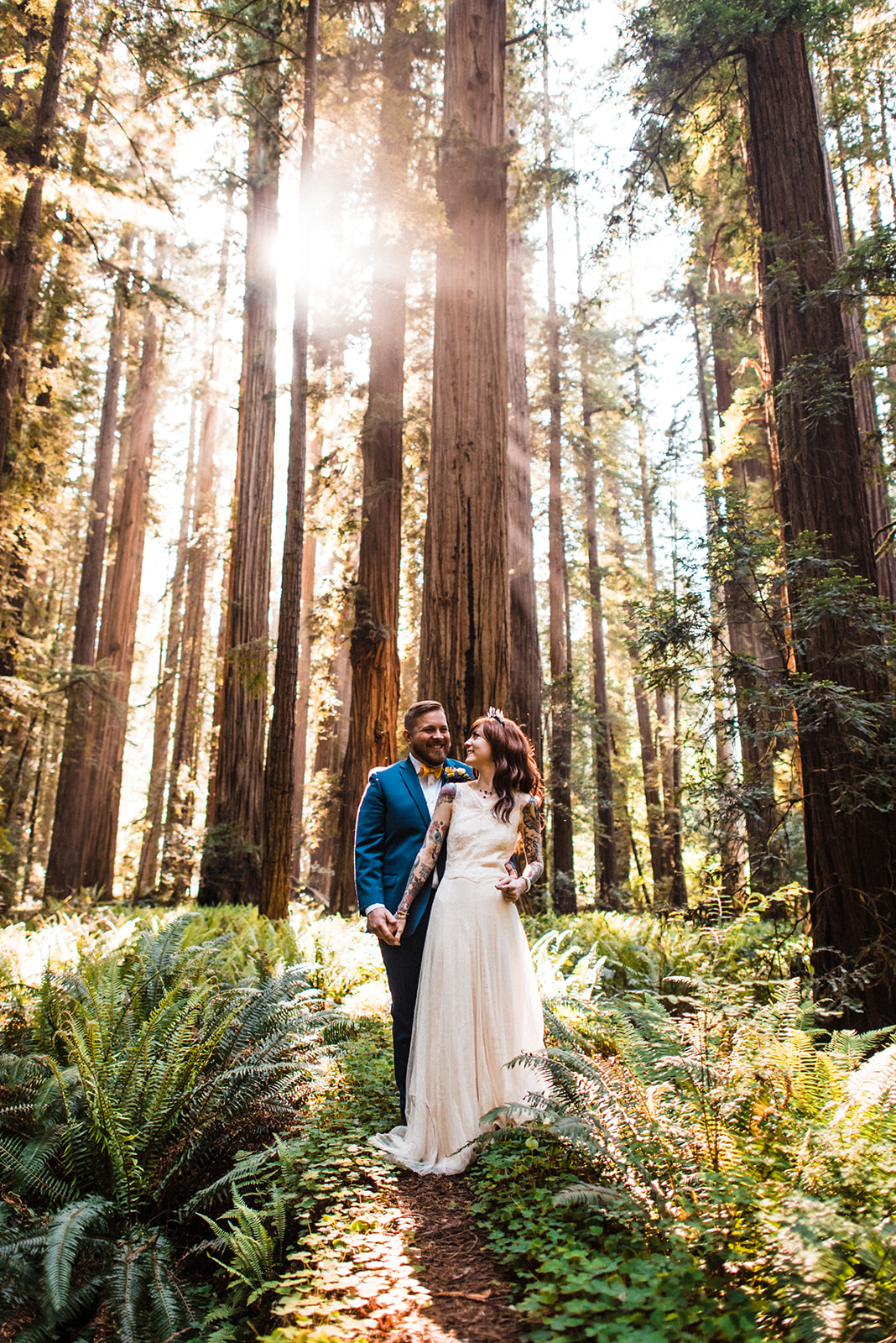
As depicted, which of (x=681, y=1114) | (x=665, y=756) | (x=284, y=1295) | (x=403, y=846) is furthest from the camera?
(x=665, y=756)

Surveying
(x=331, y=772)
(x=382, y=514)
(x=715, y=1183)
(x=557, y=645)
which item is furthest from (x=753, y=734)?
(x=557, y=645)

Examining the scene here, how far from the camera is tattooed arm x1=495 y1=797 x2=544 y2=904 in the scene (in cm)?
378

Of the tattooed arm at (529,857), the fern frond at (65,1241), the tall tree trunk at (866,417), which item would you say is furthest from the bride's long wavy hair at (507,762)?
the tall tree trunk at (866,417)

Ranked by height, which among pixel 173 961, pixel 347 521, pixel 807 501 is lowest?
pixel 173 961

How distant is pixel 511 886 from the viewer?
148 inches

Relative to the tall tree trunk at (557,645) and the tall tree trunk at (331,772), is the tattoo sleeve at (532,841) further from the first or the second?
→ the tall tree trunk at (557,645)

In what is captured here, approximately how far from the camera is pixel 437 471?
19.9 feet

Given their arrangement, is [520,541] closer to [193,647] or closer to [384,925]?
[193,647]

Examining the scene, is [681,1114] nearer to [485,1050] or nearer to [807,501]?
[485,1050]

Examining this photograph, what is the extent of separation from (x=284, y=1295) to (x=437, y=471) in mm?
5123

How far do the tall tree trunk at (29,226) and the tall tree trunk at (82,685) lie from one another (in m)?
2.15

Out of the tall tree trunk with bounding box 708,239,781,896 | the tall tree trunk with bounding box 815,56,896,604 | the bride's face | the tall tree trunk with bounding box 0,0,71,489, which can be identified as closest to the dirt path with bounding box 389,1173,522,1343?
the bride's face

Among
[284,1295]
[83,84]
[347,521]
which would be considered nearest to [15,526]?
[347,521]

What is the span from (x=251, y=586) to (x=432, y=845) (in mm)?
8957
